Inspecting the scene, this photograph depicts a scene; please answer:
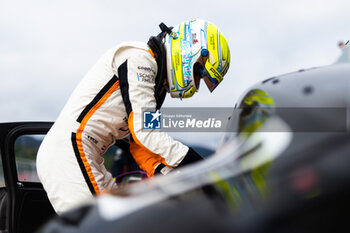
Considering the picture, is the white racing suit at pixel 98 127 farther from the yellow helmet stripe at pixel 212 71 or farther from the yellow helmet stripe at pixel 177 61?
the yellow helmet stripe at pixel 212 71

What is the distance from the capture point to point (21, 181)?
276cm

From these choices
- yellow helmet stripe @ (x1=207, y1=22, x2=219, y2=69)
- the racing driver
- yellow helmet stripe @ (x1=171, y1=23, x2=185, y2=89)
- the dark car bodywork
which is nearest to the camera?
the dark car bodywork

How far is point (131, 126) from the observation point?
201cm

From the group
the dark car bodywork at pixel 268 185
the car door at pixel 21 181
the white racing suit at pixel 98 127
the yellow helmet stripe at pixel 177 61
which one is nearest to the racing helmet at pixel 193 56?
the yellow helmet stripe at pixel 177 61

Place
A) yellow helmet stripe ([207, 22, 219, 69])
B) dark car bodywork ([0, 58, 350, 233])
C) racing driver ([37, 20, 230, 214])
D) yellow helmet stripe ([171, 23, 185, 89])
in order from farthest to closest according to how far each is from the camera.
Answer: yellow helmet stripe ([207, 22, 219, 69]) → yellow helmet stripe ([171, 23, 185, 89]) → racing driver ([37, 20, 230, 214]) → dark car bodywork ([0, 58, 350, 233])

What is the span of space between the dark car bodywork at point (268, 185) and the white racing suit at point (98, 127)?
1.06 meters

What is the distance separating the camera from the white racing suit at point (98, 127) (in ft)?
6.66

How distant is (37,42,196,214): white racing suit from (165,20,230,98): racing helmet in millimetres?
233

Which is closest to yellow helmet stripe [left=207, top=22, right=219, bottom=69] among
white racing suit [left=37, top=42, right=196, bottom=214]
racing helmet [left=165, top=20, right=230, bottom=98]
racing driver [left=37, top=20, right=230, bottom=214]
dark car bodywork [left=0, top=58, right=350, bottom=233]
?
racing helmet [left=165, top=20, right=230, bottom=98]

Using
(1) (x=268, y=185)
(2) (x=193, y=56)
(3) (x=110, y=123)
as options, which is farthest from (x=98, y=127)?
(1) (x=268, y=185)

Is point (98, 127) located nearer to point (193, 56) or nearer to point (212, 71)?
point (193, 56)

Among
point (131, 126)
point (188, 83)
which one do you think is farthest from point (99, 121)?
point (188, 83)

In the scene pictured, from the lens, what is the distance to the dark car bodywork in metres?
0.77

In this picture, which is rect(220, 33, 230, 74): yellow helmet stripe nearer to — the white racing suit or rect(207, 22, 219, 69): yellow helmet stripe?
rect(207, 22, 219, 69): yellow helmet stripe
